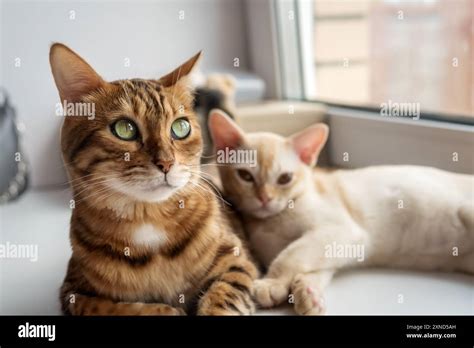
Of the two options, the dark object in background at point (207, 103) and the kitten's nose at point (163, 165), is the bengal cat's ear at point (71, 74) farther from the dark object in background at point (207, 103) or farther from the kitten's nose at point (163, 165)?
the dark object in background at point (207, 103)

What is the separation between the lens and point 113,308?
0.84 metres

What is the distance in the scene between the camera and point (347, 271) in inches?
41.1

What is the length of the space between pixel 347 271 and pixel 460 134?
1.11 feet

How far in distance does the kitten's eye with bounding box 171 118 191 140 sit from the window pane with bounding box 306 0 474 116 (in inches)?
18.3

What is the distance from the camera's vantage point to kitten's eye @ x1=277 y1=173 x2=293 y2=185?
1060mm

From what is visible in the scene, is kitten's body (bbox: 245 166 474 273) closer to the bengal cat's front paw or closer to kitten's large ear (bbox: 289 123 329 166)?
kitten's large ear (bbox: 289 123 329 166)

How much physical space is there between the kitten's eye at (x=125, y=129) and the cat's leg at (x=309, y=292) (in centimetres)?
36

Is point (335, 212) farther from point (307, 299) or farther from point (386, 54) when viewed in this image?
point (386, 54)

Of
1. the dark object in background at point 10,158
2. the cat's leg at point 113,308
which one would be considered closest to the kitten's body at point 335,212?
the cat's leg at point 113,308

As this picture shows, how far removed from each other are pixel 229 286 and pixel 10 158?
594 mm

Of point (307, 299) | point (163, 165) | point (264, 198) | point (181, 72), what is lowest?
point (307, 299)

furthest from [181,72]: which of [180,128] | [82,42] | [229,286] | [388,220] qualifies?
[388,220]

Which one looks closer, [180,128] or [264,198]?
[180,128]
